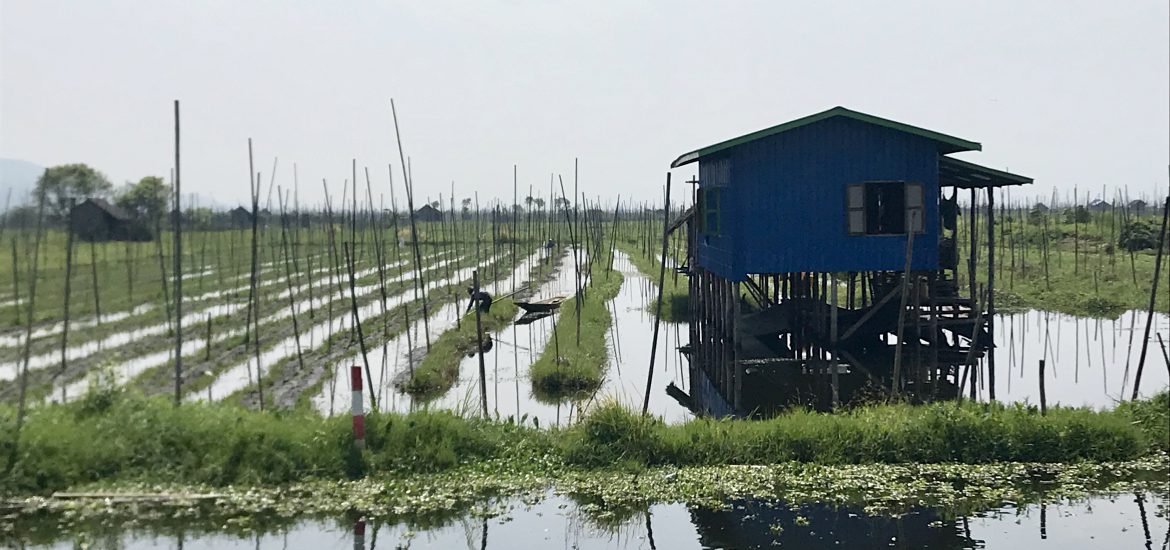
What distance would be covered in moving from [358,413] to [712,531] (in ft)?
11.6

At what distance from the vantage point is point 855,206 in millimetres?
15500

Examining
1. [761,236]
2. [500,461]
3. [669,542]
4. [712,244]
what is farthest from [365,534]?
[712,244]

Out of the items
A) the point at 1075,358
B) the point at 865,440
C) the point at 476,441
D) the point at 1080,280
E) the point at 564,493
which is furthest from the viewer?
the point at 1080,280

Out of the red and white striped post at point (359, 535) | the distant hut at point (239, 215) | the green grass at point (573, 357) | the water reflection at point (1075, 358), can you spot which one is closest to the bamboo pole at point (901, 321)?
the water reflection at point (1075, 358)

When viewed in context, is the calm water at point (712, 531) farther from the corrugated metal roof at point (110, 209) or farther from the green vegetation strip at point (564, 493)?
the corrugated metal roof at point (110, 209)

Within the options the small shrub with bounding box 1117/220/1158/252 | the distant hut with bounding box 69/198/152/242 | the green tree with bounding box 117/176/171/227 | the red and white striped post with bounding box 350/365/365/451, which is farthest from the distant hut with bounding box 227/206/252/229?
the small shrub with bounding box 1117/220/1158/252

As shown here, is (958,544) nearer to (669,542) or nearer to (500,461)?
(669,542)

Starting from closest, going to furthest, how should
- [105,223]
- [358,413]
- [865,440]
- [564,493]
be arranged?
[564,493]
[358,413]
[865,440]
[105,223]

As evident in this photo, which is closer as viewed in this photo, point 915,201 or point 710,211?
point 915,201

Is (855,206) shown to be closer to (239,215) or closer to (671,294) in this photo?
(671,294)

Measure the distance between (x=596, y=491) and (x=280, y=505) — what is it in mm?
2885

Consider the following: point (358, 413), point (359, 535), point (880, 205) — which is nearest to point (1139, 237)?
point (880, 205)

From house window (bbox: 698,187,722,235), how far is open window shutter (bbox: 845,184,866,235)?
2283 mm

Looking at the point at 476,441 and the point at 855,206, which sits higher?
the point at 855,206
